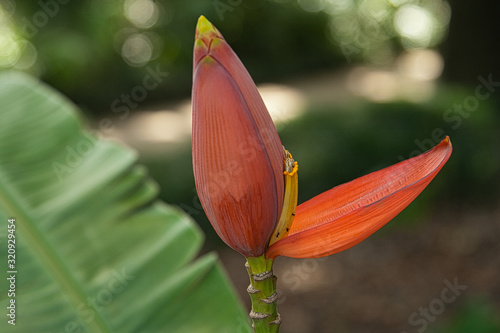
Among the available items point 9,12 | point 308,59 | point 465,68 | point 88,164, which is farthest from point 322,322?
point 308,59

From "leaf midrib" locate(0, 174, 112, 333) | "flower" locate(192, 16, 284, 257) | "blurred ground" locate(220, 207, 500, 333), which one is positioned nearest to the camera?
"flower" locate(192, 16, 284, 257)

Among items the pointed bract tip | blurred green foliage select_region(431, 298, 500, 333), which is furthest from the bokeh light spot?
the pointed bract tip

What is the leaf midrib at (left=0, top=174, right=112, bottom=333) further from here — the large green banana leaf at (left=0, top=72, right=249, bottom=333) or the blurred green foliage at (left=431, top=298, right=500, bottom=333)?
the blurred green foliage at (left=431, top=298, right=500, bottom=333)

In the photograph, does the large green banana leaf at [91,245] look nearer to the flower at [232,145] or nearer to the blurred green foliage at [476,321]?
the flower at [232,145]

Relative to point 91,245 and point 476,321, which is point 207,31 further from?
point 476,321

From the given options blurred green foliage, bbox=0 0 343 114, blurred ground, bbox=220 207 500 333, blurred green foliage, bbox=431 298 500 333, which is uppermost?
blurred green foliage, bbox=0 0 343 114

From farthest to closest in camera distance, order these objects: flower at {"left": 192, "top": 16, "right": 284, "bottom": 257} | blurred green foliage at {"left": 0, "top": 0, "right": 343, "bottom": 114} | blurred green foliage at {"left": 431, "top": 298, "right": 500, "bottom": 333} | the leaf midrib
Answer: blurred green foliage at {"left": 0, "top": 0, "right": 343, "bottom": 114}
blurred green foliage at {"left": 431, "top": 298, "right": 500, "bottom": 333}
the leaf midrib
flower at {"left": 192, "top": 16, "right": 284, "bottom": 257}

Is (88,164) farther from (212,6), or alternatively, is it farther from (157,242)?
(212,6)
